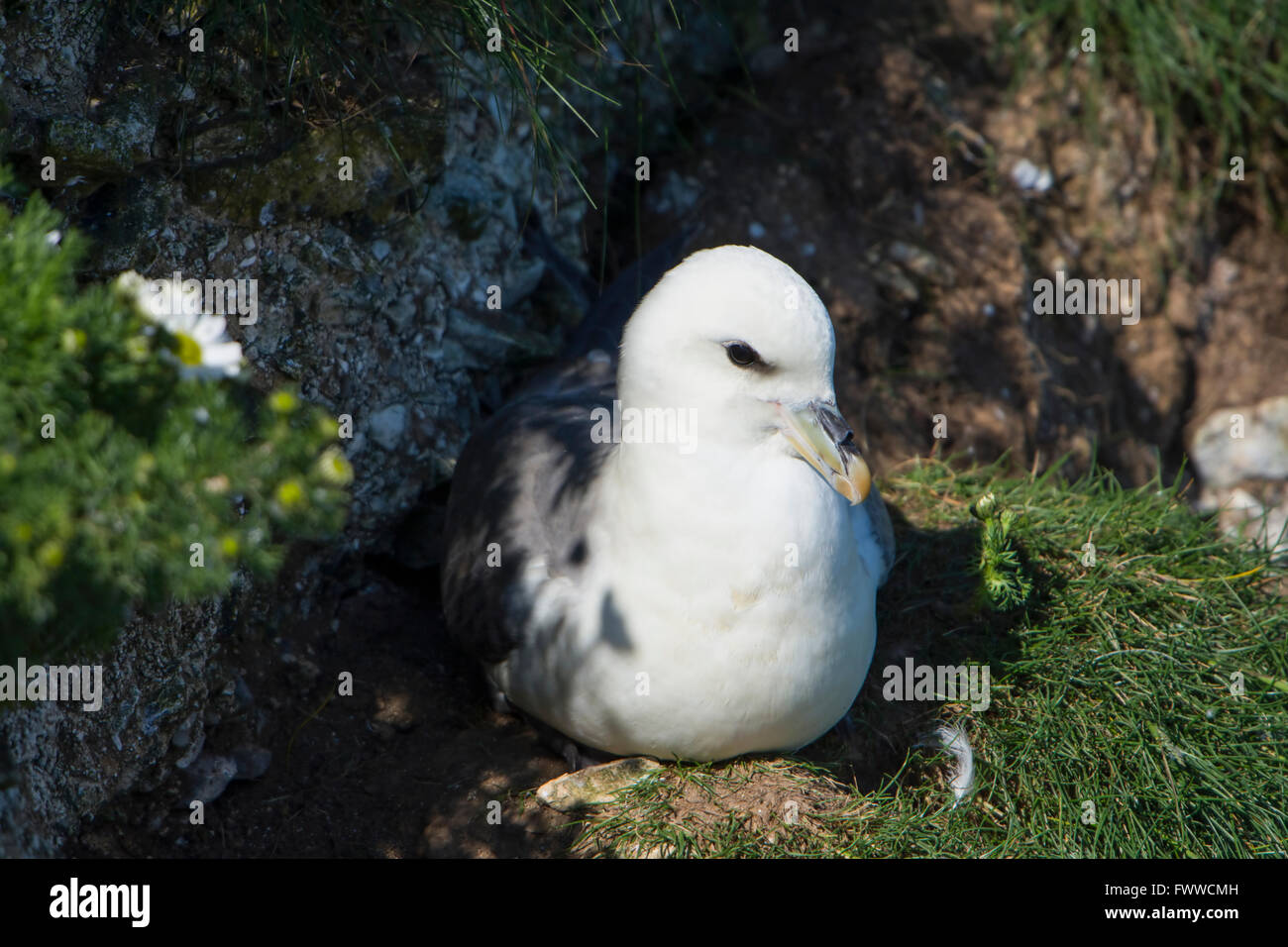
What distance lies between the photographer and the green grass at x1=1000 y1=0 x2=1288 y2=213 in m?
5.11

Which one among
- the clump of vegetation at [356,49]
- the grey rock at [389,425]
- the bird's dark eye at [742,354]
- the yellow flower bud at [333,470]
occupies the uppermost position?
the clump of vegetation at [356,49]

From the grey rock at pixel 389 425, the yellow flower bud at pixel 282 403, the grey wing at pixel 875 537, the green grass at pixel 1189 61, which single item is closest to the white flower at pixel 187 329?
the yellow flower bud at pixel 282 403

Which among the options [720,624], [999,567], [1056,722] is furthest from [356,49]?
[1056,722]

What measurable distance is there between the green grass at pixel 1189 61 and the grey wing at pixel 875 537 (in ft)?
9.18

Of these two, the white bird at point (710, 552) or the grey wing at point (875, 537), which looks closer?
the white bird at point (710, 552)

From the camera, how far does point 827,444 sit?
258 centimetres

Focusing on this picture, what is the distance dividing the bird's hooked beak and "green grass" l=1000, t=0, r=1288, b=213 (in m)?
3.43

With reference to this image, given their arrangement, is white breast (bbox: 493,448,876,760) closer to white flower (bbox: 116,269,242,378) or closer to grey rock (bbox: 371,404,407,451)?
grey rock (bbox: 371,404,407,451)

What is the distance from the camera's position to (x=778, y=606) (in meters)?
2.67

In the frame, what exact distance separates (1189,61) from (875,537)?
3.29 m

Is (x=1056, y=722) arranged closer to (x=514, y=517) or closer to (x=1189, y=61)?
(x=514, y=517)

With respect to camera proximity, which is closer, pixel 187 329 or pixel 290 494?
pixel 290 494

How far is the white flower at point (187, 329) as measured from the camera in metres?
1.81

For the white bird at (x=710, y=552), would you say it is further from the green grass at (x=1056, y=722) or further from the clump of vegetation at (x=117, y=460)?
the clump of vegetation at (x=117, y=460)
